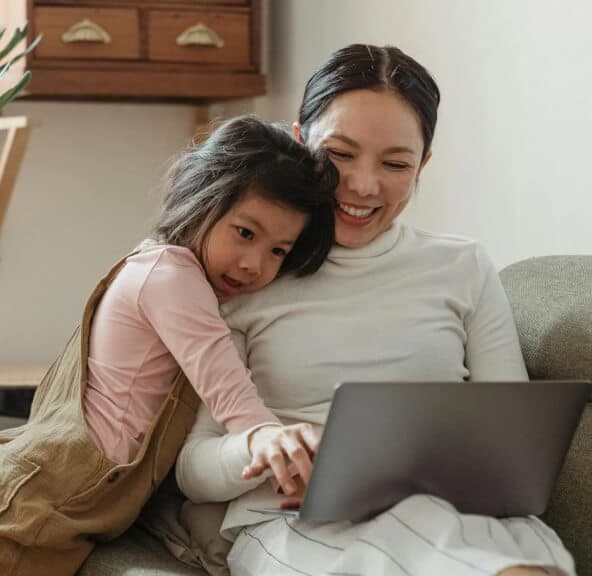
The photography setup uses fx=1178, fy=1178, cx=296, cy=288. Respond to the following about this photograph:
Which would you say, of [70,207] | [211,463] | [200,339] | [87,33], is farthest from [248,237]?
[70,207]

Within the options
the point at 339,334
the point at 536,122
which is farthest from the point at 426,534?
the point at 536,122

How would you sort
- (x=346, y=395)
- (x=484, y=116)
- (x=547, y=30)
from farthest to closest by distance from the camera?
(x=484, y=116)
(x=547, y=30)
(x=346, y=395)

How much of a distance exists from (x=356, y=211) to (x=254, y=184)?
14 centimetres

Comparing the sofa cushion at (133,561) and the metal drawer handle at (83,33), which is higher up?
the metal drawer handle at (83,33)

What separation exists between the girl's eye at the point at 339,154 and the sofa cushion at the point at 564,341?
0.31 m

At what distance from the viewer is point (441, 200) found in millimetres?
2258

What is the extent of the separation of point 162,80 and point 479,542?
6.41 ft

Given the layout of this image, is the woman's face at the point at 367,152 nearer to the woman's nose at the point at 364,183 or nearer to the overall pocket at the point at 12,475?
the woman's nose at the point at 364,183

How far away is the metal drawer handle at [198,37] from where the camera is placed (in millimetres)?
2799

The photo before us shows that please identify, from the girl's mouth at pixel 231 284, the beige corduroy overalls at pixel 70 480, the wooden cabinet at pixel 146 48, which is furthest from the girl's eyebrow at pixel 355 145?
the wooden cabinet at pixel 146 48

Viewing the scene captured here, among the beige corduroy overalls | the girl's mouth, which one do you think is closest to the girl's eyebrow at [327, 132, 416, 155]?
the girl's mouth

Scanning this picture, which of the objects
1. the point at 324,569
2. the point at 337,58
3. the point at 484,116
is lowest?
the point at 324,569

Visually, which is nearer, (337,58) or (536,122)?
(337,58)

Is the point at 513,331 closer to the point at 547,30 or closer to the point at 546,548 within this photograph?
the point at 546,548
